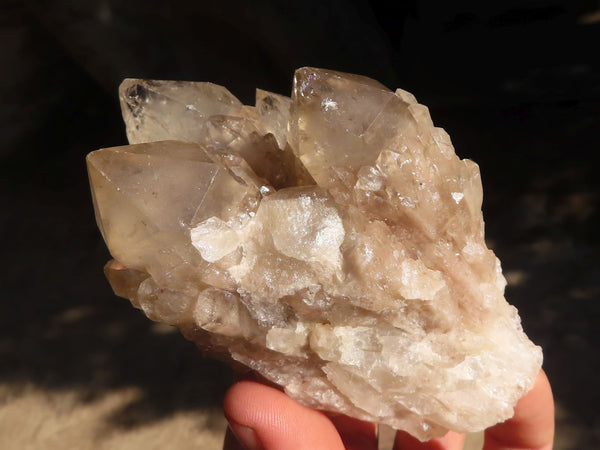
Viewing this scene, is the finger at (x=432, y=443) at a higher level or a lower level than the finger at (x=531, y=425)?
lower

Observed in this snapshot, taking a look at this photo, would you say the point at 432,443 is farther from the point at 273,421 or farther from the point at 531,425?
the point at 273,421

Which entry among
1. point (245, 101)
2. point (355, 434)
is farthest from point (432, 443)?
point (245, 101)

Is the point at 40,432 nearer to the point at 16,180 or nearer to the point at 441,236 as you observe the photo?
the point at 16,180

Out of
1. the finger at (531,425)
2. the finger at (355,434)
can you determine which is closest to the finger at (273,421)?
the finger at (355,434)

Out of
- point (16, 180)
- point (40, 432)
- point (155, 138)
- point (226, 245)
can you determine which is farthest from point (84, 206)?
point (226, 245)

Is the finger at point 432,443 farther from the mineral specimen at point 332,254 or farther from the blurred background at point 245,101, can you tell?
the blurred background at point 245,101

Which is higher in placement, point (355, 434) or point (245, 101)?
point (245, 101)
